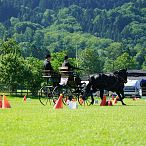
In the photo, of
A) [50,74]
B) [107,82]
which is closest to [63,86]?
[50,74]

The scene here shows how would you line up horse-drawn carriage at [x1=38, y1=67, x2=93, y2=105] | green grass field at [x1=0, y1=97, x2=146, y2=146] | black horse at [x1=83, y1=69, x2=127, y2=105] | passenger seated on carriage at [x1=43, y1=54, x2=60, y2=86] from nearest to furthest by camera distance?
green grass field at [x1=0, y1=97, x2=146, y2=146], passenger seated on carriage at [x1=43, y1=54, x2=60, y2=86], horse-drawn carriage at [x1=38, y1=67, x2=93, y2=105], black horse at [x1=83, y1=69, x2=127, y2=105]

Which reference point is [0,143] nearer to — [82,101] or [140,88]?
[82,101]

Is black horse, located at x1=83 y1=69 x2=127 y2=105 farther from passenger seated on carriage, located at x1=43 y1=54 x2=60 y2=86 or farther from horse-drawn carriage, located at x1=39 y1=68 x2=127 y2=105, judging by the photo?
passenger seated on carriage, located at x1=43 y1=54 x2=60 y2=86

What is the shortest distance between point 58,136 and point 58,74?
15132 mm

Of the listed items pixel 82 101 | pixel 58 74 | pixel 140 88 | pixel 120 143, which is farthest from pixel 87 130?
pixel 140 88

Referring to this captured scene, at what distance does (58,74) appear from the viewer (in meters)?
26.2

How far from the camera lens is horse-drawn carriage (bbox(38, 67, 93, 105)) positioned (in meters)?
26.2

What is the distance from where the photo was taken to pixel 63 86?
86.5 ft

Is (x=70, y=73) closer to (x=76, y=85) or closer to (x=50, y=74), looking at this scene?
(x=76, y=85)

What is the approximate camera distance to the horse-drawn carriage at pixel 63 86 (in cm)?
2616

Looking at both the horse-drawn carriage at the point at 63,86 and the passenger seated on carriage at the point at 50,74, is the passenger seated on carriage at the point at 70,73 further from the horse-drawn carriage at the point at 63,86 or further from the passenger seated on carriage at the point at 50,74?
the passenger seated on carriage at the point at 50,74

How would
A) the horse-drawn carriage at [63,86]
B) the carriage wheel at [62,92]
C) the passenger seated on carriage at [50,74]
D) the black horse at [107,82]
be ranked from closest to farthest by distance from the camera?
the passenger seated on carriage at [50,74], the horse-drawn carriage at [63,86], the carriage wheel at [62,92], the black horse at [107,82]

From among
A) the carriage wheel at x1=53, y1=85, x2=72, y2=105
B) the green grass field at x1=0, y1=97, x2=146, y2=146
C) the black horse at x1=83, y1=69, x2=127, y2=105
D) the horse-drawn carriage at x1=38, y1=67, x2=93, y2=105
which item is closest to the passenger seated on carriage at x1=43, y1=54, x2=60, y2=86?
the horse-drawn carriage at x1=38, y1=67, x2=93, y2=105

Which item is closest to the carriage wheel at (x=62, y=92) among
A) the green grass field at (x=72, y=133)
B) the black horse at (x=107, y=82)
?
the black horse at (x=107, y=82)
